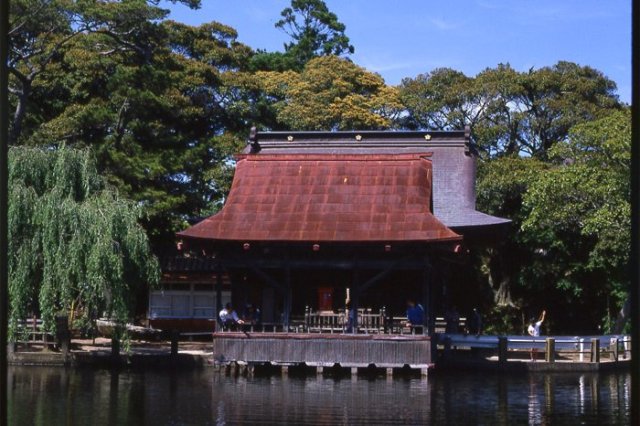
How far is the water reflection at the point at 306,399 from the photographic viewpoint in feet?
48.9

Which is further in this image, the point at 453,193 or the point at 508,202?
the point at 508,202

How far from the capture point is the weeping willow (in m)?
21.2

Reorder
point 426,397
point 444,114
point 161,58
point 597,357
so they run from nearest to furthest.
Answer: point 426,397
point 597,357
point 161,58
point 444,114

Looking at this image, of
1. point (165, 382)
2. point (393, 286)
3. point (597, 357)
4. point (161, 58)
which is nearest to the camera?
point (165, 382)

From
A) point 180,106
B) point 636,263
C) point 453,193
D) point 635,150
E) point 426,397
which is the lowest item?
point 426,397

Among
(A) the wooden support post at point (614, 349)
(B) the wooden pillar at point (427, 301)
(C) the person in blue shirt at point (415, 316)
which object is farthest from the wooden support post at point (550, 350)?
(C) the person in blue shirt at point (415, 316)

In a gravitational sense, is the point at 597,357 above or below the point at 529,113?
below

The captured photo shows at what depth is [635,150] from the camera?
342cm

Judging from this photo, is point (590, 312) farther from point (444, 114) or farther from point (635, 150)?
point (635, 150)

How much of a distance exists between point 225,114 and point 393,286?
12626 millimetres

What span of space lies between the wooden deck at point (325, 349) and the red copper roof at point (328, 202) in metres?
2.47

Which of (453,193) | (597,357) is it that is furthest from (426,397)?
(453,193)

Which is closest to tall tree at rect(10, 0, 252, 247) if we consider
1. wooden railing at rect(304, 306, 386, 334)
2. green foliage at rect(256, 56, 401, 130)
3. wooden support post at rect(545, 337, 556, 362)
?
green foliage at rect(256, 56, 401, 130)

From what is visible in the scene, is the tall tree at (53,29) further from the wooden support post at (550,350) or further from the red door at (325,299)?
the wooden support post at (550,350)
